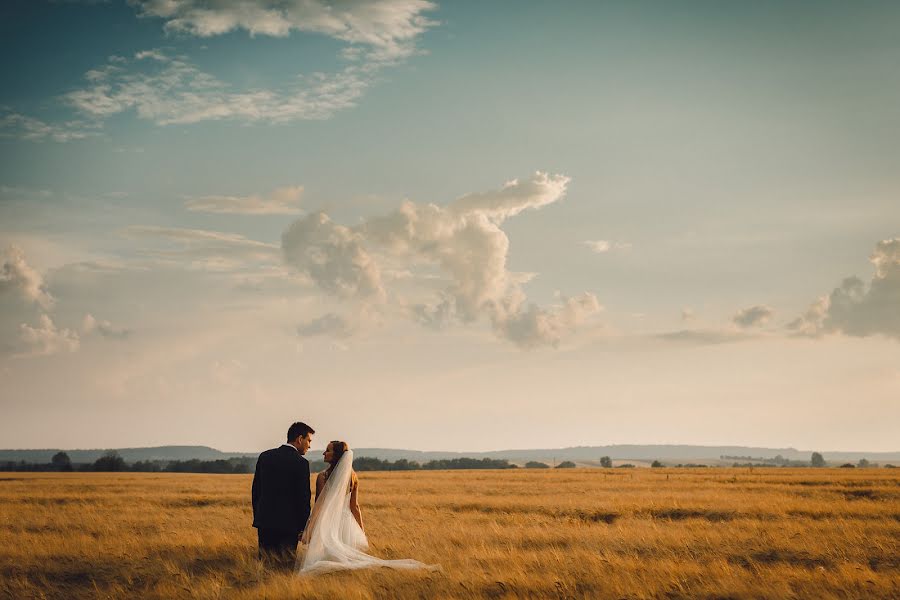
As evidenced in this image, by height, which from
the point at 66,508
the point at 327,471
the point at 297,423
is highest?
the point at 297,423

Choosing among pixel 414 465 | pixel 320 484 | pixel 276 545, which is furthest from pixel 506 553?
pixel 414 465

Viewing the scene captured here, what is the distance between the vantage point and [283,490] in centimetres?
1105

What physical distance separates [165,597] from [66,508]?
1903cm

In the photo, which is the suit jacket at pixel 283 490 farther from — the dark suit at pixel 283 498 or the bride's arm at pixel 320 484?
the bride's arm at pixel 320 484

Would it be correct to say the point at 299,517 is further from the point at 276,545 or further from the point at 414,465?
the point at 414,465

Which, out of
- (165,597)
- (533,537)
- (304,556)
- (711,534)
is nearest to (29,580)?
(165,597)

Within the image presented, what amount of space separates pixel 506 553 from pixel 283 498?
4.40 meters

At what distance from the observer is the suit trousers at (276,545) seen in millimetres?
11242

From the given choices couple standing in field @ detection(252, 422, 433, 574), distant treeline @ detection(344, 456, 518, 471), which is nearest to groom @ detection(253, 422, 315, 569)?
couple standing in field @ detection(252, 422, 433, 574)

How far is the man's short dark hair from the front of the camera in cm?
1098

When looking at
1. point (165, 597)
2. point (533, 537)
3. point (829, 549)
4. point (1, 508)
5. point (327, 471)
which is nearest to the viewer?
point (165, 597)

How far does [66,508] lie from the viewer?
83.4ft

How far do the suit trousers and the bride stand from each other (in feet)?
0.72

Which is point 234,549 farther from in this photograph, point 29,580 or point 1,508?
point 1,508
